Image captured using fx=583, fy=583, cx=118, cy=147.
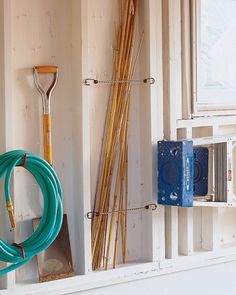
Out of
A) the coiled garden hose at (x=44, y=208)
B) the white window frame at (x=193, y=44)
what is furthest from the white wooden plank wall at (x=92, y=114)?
the coiled garden hose at (x=44, y=208)

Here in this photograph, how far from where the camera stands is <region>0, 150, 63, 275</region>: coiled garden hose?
113 inches

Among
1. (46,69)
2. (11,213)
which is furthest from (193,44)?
(11,213)

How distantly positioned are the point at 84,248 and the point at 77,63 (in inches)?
40.3

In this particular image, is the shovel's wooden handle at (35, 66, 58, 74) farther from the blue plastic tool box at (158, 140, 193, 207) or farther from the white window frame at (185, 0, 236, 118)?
the white window frame at (185, 0, 236, 118)

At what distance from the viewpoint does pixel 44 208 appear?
9.93 feet

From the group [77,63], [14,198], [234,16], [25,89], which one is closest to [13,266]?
[14,198]

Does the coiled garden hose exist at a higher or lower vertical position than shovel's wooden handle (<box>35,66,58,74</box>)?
lower

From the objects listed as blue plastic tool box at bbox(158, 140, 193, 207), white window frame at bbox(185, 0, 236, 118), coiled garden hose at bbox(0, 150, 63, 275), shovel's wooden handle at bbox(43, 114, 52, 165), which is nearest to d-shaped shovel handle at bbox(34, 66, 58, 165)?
shovel's wooden handle at bbox(43, 114, 52, 165)

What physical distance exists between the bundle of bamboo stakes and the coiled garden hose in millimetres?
386

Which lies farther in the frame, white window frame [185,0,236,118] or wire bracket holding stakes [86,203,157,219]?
white window frame [185,0,236,118]

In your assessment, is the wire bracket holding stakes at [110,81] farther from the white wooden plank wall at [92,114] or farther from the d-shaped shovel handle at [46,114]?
the d-shaped shovel handle at [46,114]

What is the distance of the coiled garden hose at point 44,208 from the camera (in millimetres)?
2879

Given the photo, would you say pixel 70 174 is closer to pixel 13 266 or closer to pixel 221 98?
pixel 13 266

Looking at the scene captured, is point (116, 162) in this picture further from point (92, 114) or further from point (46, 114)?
point (46, 114)
